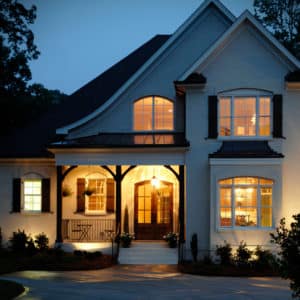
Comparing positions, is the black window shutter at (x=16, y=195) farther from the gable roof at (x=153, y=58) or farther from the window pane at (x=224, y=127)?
the window pane at (x=224, y=127)

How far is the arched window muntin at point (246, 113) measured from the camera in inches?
677

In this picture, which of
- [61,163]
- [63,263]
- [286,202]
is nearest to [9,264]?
[63,263]

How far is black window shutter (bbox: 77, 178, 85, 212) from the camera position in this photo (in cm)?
1950

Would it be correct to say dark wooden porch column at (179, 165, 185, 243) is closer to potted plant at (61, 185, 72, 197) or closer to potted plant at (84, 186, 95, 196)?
potted plant at (84, 186, 95, 196)

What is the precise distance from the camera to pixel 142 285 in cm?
1280

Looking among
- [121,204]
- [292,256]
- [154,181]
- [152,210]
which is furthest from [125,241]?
[292,256]

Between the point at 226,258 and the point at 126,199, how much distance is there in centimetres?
566

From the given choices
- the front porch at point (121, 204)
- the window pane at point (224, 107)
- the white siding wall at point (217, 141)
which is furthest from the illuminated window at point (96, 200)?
the window pane at point (224, 107)

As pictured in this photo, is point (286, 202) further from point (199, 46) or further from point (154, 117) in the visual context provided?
point (199, 46)

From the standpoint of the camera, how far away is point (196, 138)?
17438mm

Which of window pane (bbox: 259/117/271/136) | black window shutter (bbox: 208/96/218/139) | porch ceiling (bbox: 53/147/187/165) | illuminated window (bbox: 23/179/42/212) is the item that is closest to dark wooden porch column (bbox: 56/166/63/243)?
porch ceiling (bbox: 53/147/187/165)

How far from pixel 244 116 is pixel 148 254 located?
6.67 metres

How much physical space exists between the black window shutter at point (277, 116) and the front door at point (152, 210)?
549cm

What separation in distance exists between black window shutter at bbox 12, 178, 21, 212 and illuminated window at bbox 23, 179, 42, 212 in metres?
0.26
